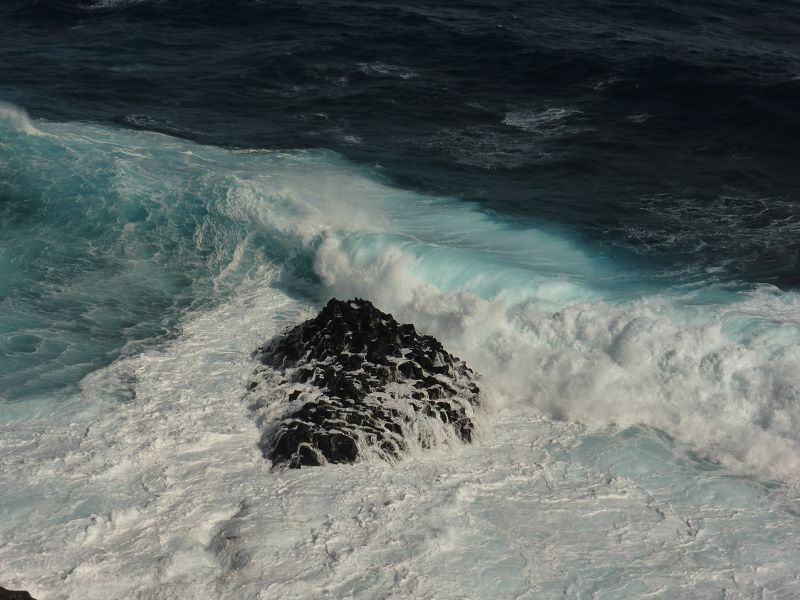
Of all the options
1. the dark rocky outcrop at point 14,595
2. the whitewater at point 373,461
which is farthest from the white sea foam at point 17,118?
the dark rocky outcrop at point 14,595

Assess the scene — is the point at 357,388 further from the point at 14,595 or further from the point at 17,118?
the point at 17,118

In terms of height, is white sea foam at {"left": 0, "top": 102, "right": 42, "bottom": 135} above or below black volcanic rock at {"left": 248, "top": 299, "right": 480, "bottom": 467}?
below

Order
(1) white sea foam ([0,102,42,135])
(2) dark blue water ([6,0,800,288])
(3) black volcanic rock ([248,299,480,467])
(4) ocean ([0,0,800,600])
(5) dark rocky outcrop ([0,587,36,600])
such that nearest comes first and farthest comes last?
1. (5) dark rocky outcrop ([0,587,36,600])
2. (4) ocean ([0,0,800,600])
3. (3) black volcanic rock ([248,299,480,467])
4. (2) dark blue water ([6,0,800,288])
5. (1) white sea foam ([0,102,42,135])

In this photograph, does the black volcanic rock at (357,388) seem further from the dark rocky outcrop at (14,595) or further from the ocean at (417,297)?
the dark rocky outcrop at (14,595)

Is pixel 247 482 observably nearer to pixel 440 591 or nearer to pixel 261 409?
pixel 261 409

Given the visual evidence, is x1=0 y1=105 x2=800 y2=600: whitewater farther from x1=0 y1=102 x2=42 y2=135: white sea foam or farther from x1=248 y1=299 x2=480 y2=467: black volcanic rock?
x1=0 y1=102 x2=42 y2=135: white sea foam

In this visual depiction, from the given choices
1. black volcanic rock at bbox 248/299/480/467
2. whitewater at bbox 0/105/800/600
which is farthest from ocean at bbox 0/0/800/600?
black volcanic rock at bbox 248/299/480/467

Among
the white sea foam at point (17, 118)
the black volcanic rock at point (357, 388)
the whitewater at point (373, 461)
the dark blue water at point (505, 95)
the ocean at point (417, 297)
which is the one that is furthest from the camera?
the white sea foam at point (17, 118)
